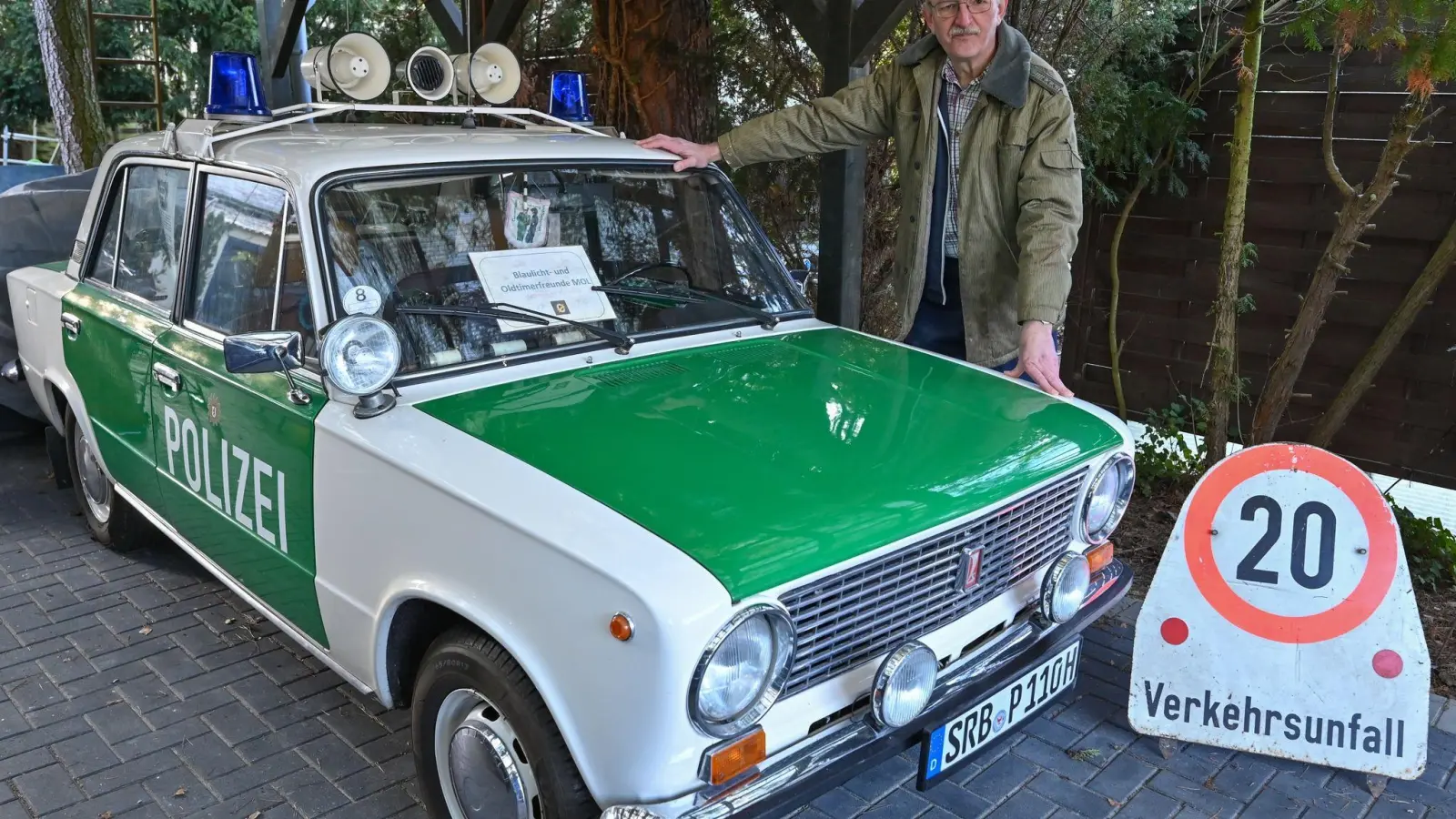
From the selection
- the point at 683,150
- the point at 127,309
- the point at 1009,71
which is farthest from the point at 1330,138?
the point at 127,309

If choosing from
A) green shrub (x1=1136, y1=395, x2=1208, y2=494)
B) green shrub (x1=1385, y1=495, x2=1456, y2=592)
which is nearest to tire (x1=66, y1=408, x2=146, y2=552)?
green shrub (x1=1136, y1=395, x2=1208, y2=494)

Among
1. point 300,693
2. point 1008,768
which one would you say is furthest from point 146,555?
point 1008,768

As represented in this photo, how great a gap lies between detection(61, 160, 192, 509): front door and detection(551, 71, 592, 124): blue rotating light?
4.25ft

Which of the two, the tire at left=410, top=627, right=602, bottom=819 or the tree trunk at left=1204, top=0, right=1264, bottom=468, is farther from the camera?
the tree trunk at left=1204, top=0, right=1264, bottom=468

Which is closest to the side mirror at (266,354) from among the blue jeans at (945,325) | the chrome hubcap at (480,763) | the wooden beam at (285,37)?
the chrome hubcap at (480,763)

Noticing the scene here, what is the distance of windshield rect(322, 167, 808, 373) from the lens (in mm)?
2895

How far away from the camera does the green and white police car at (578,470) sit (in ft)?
6.90

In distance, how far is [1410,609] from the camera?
3.13 metres

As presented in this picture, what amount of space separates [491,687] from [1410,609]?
2627 mm

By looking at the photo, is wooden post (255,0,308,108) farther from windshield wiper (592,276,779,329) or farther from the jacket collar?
the jacket collar

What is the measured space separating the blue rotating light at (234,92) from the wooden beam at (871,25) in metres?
2.37

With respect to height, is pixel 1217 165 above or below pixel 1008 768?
above

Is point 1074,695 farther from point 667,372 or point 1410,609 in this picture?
point 667,372

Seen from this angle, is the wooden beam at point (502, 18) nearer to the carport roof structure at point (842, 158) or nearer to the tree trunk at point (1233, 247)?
the carport roof structure at point (842, 158)
